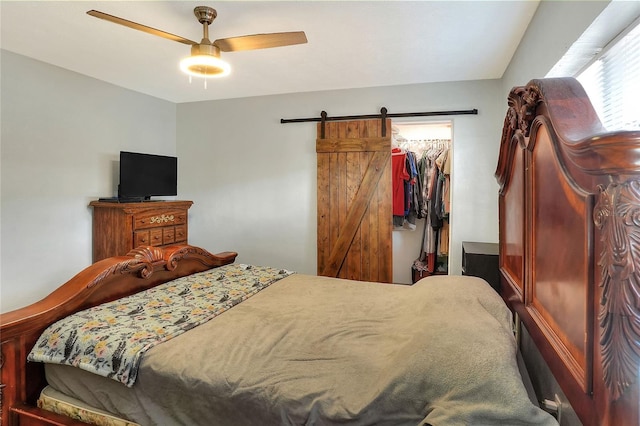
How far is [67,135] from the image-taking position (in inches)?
120

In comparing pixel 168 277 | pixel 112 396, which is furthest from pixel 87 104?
pixel 112 396

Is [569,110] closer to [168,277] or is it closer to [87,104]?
[168,277]

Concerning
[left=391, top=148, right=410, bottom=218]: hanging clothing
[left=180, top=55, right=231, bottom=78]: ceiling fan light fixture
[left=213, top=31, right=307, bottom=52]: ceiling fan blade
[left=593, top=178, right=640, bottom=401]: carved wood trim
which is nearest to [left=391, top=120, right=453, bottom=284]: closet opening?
[left=391, top=148, right=410, bottom=218]: hanging clothing

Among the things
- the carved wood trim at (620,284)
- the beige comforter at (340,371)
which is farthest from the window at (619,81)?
the carved wood trim at (620,284)

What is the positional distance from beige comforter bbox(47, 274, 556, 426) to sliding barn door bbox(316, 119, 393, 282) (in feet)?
6.05

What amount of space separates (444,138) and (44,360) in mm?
4146

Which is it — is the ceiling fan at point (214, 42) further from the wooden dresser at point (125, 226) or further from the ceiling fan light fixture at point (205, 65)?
the wooden dresser at point (125, 226)

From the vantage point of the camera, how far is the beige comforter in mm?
874

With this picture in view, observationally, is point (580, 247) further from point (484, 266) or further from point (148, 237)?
point (148, 237)

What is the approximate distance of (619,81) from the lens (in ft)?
4.39

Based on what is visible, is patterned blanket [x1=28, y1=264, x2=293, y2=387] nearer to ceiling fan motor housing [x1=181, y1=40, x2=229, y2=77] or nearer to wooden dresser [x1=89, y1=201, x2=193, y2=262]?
ceiling fan motor housing [x1=181, y1=40, x2=229, y2=77]

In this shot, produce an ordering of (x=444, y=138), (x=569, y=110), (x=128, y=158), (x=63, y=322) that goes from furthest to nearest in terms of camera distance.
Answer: (x=444, y=138)
(x=128, y=158)
(x=63, y=322)
(x=569, y=110)

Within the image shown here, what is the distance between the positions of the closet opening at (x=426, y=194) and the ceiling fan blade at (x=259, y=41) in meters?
2.18

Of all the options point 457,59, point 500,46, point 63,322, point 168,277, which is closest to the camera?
point 63,322
